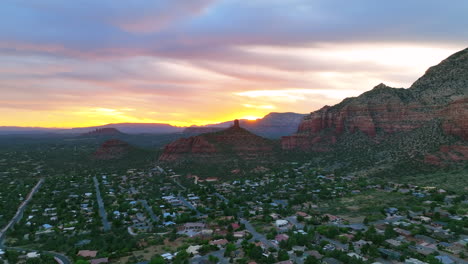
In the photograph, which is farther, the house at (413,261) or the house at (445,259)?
the house at (445,259)

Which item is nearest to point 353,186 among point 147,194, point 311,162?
point 311,162

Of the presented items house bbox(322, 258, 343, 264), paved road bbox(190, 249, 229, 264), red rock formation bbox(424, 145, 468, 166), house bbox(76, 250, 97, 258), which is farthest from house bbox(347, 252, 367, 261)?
red rock formation bbox(424, 145, 468, 166)

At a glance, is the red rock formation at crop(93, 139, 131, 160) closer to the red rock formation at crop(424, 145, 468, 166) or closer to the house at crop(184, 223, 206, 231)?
the house at crop(184, 223, 206, 231)

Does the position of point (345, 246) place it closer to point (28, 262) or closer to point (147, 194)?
point (28, 262)

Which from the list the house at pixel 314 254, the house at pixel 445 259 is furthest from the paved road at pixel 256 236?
the house at pixel 445 259

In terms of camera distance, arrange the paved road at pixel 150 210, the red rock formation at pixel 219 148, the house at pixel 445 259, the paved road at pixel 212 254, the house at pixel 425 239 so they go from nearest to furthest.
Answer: the house at pixel 445 259
the paved road at pixel 212 254
the house at pixel 425 239
the paved road at pixel 150 210
the red rock formation at pixel 219 148

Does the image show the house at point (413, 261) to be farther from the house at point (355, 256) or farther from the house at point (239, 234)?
the house at point (239, 234)
